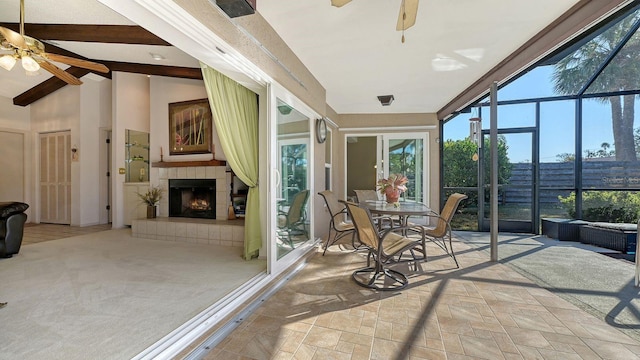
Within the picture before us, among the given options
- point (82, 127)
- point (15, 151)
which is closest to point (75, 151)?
point (82, 127)

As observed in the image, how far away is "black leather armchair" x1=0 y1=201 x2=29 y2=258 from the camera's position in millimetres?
3252

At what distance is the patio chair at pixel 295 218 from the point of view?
9.79 feet

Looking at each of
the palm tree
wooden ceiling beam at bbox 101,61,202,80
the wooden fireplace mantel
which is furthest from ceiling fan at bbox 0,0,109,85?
the palm tree

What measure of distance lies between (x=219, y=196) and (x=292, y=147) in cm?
198

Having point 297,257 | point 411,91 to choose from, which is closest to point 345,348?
point 297,257

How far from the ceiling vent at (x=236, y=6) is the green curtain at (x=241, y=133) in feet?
3.97

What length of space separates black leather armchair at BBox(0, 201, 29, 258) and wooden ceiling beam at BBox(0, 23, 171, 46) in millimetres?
2552

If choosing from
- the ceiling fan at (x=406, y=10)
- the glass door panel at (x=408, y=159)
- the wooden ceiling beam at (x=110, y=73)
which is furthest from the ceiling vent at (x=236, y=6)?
the glass door panel at (x=408, y=159)

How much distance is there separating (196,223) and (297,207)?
1927mm

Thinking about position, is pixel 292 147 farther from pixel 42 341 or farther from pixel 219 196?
pixel 42 341

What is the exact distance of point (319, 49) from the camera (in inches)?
115

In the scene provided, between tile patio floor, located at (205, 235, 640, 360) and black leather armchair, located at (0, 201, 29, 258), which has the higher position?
black leather armchair, located at (0, 201, 29, 258)

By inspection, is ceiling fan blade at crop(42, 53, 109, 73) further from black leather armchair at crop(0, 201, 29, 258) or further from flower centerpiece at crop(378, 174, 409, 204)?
flower centerpiece at crop(378, 174, 409, 204)

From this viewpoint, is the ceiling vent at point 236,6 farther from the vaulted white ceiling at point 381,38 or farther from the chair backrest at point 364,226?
the chair backrest at point 364,226
